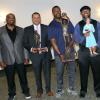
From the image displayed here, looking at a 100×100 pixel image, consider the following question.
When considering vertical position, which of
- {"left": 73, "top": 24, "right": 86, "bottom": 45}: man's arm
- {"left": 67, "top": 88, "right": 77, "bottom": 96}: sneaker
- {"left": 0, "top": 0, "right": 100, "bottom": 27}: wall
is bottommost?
{"left": 67, "top": 88, "right": 77, "bottom": 96}: sneaker

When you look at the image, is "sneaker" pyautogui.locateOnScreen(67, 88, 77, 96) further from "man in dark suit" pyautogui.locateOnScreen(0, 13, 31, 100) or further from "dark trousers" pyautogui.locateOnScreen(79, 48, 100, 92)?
"man in dark suit" pyautogui.locateOnScreen(0, 13, 31, 100)

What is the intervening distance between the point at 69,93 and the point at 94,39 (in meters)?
1.23

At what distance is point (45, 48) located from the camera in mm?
5738

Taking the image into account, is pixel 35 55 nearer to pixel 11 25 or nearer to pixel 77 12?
pixel 11 25

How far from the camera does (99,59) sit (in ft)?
18.1

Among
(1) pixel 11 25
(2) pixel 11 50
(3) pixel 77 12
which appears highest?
(3) pixel 77 12

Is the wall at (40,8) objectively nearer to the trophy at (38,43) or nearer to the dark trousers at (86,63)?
the trophy at (38,43)

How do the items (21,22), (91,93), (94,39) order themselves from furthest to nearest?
1. (21,22)
2. (91,93)
3. (94,39)

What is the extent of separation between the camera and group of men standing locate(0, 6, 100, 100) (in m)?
5.49

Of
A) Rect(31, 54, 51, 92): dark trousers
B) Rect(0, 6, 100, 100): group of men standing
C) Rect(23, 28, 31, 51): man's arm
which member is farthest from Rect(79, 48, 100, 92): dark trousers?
Rect(23, 28, 31, 51): man's arm

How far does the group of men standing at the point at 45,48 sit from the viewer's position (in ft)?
18.0

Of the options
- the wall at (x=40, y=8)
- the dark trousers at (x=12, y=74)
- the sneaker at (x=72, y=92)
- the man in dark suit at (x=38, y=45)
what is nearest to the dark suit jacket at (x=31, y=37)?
the man in dark suit at (x=38, y=45)

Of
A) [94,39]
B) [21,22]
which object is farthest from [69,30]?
[21,22]

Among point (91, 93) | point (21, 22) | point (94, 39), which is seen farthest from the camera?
point (21, 22)
